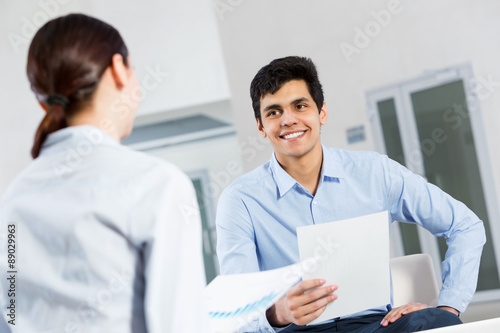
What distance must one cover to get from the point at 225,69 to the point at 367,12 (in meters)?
1.34

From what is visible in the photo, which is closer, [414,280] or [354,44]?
[414,280]

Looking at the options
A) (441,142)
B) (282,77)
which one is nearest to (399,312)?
(282,77)

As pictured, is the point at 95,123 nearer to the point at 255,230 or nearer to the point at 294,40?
the point at 255,230

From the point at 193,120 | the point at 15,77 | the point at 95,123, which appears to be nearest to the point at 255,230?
the point at 95,123

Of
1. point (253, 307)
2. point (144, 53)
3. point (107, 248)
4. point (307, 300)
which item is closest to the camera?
point (107, 248)

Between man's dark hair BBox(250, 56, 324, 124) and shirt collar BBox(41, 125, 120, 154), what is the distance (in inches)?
42.8

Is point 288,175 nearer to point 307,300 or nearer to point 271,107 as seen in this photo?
point 271,107

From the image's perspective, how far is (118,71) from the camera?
772 millimetres

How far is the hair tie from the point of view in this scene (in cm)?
74

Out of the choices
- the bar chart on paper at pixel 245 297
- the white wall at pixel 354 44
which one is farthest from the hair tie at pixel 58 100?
the white wall at pixel 354 44

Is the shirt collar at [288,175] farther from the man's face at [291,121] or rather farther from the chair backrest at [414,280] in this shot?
the chair backrest at [414,280]

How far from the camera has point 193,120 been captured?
20.4ft

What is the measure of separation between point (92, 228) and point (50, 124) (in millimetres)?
177

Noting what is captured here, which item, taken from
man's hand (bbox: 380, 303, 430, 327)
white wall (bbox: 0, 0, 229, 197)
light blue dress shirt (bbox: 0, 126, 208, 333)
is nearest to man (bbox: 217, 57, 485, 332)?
man's hand (bbox: 380, 303, 430, 327)
